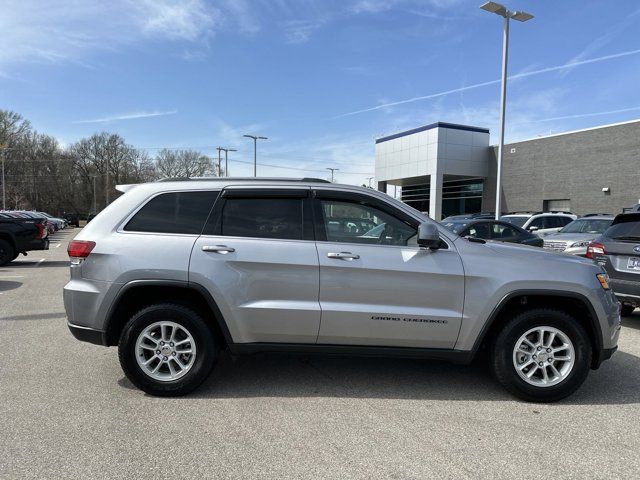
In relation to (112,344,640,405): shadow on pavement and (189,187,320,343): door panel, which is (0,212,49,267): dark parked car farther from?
(189,187,320,343): door panel

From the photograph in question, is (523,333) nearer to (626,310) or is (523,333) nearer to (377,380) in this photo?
(377,380)

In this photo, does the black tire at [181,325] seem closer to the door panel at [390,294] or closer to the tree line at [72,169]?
the door panel at [390,294]

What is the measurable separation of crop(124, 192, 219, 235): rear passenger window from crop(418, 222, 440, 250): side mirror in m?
1.81

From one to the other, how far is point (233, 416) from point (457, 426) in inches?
67.4

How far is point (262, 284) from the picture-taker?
402 centimetres

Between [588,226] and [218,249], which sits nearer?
[218,249]

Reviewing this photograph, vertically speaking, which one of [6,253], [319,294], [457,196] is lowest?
[6,253]

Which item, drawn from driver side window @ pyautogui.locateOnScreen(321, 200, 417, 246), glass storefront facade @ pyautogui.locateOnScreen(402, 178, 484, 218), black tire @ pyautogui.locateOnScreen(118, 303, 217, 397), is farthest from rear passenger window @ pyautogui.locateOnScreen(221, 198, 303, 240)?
glass storefront facade @ pyautogui.locateOnScreen(402, 178, 484, 218)

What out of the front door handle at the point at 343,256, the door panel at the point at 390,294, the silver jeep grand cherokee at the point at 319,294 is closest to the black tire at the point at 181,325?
the silver jeep grand cherokee at the point at 319,294

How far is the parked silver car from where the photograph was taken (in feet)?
38.5

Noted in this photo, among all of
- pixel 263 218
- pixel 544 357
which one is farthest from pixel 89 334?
pixel 544 357

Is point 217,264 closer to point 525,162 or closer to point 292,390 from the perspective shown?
point 292,390

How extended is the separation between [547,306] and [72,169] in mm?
86971

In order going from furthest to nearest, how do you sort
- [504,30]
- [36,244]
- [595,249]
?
A: [504,30] → [36,244] → [595,249]
